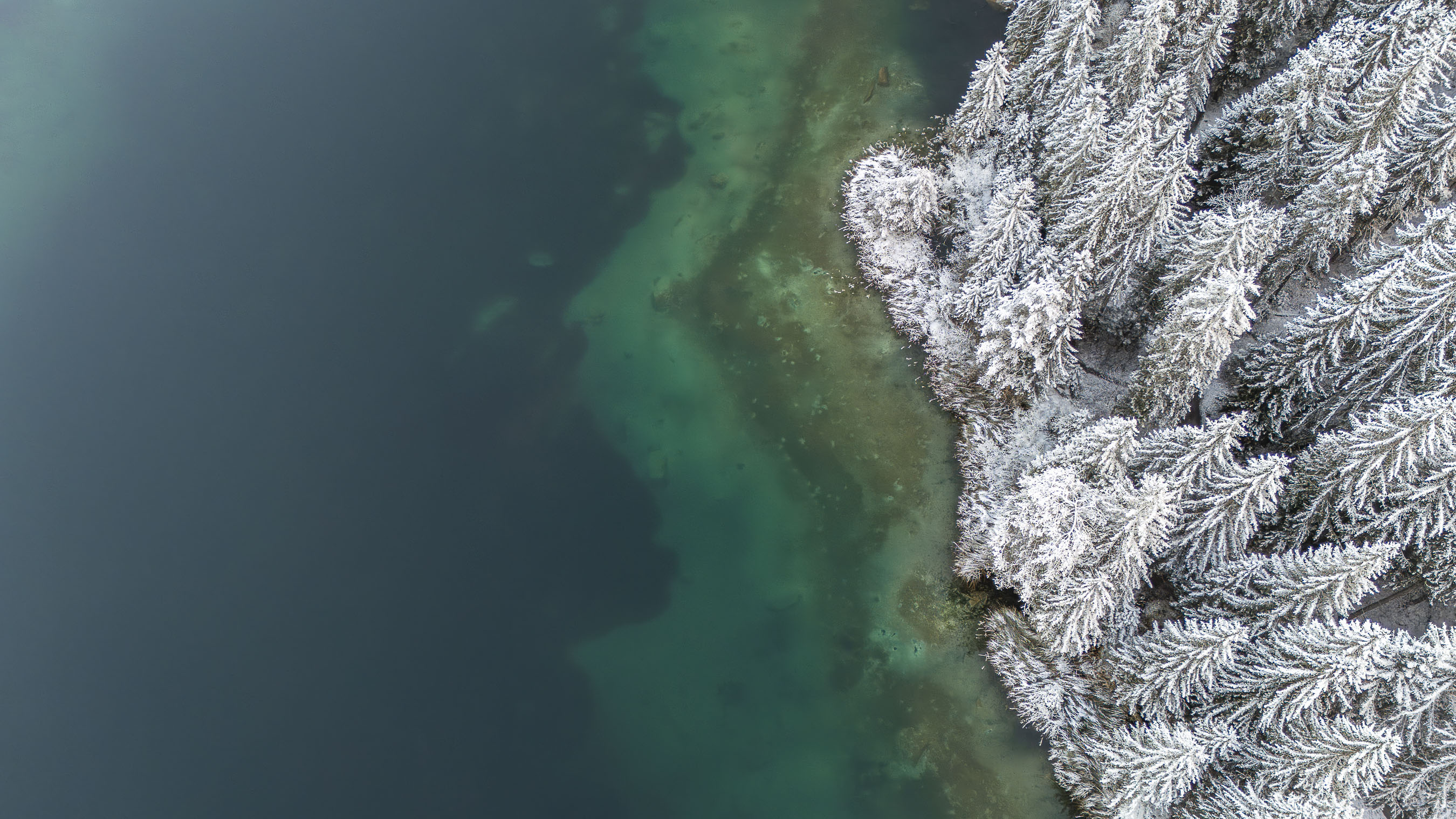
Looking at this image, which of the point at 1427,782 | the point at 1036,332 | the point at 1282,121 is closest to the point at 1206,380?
the point at 1036,332

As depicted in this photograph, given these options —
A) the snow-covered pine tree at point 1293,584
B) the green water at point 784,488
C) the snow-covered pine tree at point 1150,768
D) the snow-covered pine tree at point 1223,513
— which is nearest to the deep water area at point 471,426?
the green water at point 784,488

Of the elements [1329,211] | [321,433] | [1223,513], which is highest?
[1329,211]

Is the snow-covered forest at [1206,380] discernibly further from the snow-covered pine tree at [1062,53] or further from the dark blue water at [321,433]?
the dark blue water at [321,433]

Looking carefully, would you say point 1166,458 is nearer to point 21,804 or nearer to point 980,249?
point 980,249

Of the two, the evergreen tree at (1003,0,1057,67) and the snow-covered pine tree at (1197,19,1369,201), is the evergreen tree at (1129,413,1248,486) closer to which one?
the snow-covered pine tree at (1197,19,1369,201)

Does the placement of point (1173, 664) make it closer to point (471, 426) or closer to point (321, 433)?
point (471, 426)

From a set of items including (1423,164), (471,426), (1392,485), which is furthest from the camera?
(471,426)

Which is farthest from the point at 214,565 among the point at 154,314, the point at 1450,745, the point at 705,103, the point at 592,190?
the point at 1450,745
